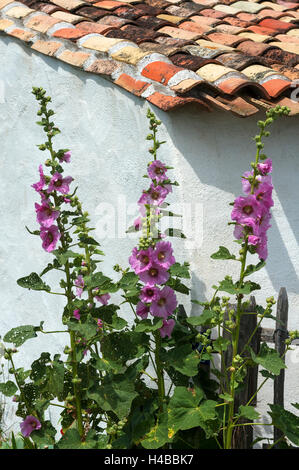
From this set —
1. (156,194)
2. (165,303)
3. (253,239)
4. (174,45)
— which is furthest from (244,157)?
(165,303)

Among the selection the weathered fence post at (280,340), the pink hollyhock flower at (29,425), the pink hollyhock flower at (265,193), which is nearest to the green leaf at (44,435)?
the pink hollyhock flower at (29,425)

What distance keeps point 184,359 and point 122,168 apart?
1.33 meters

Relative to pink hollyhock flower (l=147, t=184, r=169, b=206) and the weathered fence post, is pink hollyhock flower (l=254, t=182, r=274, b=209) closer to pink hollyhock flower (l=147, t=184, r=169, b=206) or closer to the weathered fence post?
pink hollyhock flower (l=147, t=184, r=169, b=206)

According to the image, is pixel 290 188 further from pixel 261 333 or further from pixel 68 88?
pixel 68 88

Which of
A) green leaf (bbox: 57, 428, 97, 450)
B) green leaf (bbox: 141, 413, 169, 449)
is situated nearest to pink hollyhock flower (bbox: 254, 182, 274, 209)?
green leaf (bbox: 141, 413, 169, 449)

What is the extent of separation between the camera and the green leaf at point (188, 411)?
270cm

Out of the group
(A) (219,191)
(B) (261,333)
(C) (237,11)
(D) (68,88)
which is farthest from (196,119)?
(C) (237,11)

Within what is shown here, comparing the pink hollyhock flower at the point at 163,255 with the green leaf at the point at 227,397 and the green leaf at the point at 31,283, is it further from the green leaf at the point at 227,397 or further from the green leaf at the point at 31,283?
the green leaf at the point at 227,397

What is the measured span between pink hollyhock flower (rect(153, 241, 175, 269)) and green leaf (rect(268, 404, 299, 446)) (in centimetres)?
79

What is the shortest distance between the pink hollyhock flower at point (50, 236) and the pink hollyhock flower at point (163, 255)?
0.41 metres

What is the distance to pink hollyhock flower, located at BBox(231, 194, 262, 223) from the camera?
8.80 feet

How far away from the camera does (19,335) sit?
2.75 m

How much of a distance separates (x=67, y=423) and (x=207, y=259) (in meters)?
1.14

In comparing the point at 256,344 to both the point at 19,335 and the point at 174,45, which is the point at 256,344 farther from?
the point at 174,45
